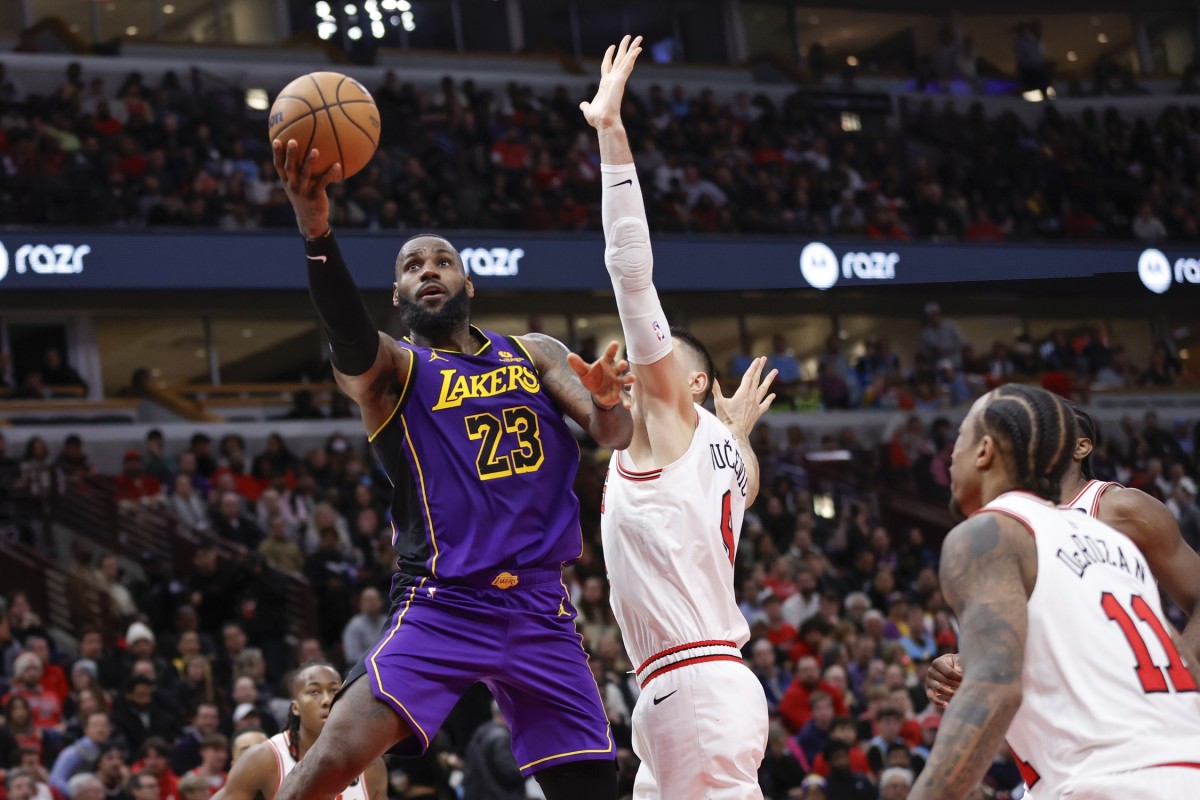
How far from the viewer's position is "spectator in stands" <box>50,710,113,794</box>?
36.2 feet

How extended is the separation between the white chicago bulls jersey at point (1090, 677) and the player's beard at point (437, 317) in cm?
234

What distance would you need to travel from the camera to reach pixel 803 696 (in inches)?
550

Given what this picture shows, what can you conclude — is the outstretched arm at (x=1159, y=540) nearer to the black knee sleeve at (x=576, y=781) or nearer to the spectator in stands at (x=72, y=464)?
the black knee sleeve at (x=576, y=781)

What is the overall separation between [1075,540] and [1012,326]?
26788 mm

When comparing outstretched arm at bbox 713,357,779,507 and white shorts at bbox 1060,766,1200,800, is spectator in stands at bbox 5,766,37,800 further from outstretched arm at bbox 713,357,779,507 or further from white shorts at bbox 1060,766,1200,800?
white shorts at bbox 1060,766,1200,800

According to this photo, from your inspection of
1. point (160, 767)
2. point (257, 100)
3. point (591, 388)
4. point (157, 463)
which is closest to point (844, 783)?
point (160, 767)

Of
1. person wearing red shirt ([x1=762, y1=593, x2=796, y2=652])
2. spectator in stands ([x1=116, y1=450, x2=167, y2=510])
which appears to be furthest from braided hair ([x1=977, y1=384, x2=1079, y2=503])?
spectator in stands ([x1=116, y1=450, x2=167, y2=510])

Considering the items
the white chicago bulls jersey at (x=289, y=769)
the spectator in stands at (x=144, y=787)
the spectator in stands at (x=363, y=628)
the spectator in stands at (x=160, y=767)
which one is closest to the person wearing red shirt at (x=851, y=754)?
the spectator in stands at (x=363, y=628)

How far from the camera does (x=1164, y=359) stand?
26.7 metres

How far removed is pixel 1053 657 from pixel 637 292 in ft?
7.25

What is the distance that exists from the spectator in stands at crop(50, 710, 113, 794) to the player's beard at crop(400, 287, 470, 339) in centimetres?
679

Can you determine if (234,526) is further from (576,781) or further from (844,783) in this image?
(576,781)

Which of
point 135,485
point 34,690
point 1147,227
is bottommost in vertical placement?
point 34,690

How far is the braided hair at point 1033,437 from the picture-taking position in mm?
3820
